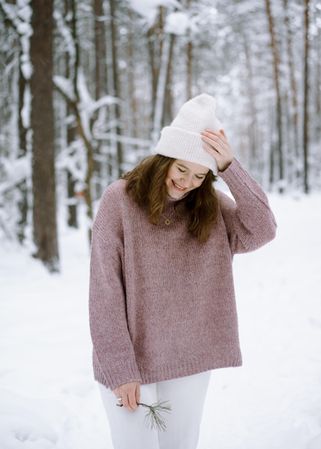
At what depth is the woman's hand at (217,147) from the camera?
5.76ft

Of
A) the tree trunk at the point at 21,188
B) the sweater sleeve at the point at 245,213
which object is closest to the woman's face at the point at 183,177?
the sweater sleeve at the point at 245,213

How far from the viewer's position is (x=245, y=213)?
72.1 inches

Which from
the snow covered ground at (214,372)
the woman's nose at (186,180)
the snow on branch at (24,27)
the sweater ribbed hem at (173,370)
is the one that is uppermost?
the snow on branch at (24,27)

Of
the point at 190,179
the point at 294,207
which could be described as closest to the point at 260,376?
the point at 190,179

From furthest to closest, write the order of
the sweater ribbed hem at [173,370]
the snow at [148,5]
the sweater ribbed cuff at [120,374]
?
the snow at [148,5] < the sweater ribbed hem at [173,370] < the sweater ribbed cuff at [120,374]

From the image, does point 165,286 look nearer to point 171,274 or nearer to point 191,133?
point 171,274

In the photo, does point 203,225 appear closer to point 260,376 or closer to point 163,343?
point 163,343

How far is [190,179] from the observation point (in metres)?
1.78

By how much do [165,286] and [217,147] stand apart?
68 cm

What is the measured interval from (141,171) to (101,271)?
0.51 meters

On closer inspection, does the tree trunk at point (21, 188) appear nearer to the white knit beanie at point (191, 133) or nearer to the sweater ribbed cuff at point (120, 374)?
the white knit beanie at point (191, 133)

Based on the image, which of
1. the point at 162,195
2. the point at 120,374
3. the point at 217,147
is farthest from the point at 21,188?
the point at 120,374

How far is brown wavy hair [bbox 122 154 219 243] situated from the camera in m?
1.75

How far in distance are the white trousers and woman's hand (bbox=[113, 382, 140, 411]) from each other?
68 millimetres
